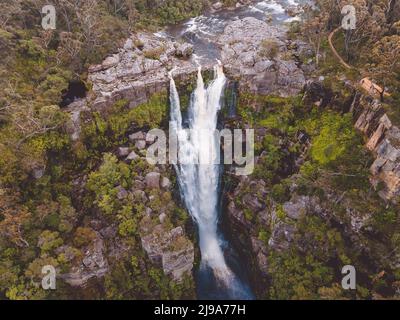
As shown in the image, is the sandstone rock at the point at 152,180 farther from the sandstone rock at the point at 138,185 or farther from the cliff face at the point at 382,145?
the cliff face at the point at 382,145

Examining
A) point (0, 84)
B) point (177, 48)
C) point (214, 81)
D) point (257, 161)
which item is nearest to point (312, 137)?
point (257, 161)

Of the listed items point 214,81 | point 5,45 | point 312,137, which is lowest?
point 312,137

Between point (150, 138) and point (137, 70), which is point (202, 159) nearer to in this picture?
point (150, 138)

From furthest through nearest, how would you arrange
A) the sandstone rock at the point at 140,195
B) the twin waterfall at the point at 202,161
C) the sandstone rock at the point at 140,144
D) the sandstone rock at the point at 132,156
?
the twin waterfall at the point at 202,161 → the sandstone rock at the point at 140,144 → the sandstone rock at the point at 132,156 → the sandstone rock at the point at 140,195

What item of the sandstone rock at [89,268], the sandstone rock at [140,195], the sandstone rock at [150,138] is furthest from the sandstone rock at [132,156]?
the sandstone rock at [89,268]

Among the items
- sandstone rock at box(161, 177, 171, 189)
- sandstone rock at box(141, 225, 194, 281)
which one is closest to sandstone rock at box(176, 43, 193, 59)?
sandstone rock at box(161, 177, 171, 189)

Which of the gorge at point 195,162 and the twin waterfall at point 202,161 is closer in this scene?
the gorge at point 195,162

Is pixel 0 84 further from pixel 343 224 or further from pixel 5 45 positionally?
pixel 343 224

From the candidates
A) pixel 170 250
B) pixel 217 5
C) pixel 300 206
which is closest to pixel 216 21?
pixel 217 5
